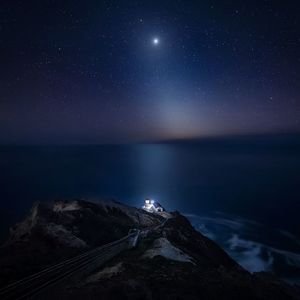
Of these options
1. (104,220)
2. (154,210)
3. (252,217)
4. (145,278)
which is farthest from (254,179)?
(145,278)

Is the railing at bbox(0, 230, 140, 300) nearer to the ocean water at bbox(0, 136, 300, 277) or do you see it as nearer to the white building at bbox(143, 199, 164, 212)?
the white building at bbox(143, 199, 164, 212)

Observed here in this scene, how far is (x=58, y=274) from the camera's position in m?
16.4

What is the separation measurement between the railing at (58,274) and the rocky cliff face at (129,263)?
0.65 m

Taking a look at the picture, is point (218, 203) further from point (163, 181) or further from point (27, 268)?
point (27, 268)

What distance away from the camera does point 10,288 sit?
13.6 metres

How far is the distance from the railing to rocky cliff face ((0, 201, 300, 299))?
65cm

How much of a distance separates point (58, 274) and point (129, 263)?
15.6 ft

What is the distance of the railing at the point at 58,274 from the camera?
13556 millimetres

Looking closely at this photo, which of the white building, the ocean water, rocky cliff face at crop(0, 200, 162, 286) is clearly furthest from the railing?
the ocean water

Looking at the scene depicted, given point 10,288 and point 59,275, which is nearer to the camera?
point 10,288

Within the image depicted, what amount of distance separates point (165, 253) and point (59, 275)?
30.2 ft

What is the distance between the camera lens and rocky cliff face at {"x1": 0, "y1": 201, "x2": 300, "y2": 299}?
47.5 feet

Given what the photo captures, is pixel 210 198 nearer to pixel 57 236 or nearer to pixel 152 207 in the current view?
pixel 152 207

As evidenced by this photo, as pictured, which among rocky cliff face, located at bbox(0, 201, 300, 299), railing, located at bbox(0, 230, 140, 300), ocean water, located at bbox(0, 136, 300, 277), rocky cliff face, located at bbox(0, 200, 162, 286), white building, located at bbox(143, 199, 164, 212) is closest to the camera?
railing, located at bbox(0, 230, 140, 300)
